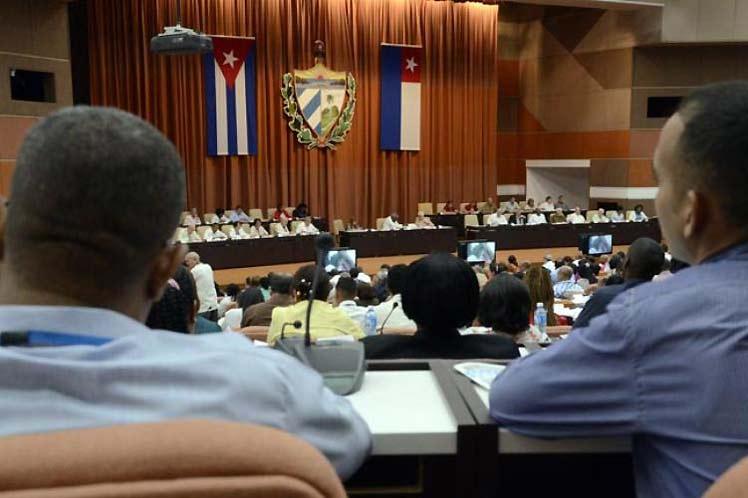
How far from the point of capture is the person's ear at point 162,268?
99cm

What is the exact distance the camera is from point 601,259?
11695mm

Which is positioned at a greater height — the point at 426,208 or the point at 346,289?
the point at 346,289

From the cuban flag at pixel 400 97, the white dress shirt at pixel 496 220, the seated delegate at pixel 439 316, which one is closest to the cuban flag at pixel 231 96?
the cuban flag at pixel 400 97

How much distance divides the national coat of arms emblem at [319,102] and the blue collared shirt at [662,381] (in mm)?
16961

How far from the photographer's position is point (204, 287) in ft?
25.0

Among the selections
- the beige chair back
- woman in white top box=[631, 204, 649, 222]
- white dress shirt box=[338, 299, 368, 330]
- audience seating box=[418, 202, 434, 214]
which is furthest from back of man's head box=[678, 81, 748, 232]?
audience seating box=[418, 202, 434, 214]

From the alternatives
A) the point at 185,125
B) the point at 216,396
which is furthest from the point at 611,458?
the point at 185,125

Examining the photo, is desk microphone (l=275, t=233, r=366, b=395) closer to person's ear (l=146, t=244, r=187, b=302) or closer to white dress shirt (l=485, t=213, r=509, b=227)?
person's ear (l=146, t=244, r=187, b=302)

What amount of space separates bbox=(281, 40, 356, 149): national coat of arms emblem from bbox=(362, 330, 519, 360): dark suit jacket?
51.9 ft

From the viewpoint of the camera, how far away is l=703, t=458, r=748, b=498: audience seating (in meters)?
0.80

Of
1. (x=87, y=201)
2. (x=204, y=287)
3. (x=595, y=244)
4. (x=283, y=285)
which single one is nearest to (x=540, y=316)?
(x=283, y=285)

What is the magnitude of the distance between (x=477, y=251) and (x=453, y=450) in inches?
416

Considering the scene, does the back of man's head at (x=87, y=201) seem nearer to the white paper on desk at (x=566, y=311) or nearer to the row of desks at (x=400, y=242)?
the white paper on desk at (x=566, y=311)

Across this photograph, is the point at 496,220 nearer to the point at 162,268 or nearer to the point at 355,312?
the point at 355,312
